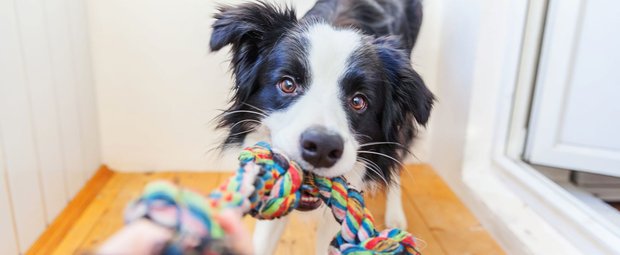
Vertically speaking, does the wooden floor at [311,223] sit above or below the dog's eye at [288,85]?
below

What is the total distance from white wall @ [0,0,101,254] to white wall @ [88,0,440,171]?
92 millimetres

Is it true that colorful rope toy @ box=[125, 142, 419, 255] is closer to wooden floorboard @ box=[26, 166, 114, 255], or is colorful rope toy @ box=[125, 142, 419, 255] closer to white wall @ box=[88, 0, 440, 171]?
wooden floorboard @ box=[26, 166, 114, 255]

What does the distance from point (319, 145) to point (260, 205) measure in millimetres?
200

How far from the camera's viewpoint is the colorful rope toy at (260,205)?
0.46 metres

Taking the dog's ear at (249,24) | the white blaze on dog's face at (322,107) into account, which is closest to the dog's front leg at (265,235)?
the white blaze on dog's face at (322,107)

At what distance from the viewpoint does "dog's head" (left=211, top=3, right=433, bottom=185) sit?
92 cm

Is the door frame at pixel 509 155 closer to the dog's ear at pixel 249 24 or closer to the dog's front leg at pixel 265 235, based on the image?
the dog's front leg at pixel 265 235

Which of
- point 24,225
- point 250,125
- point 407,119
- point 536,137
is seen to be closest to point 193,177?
point 24,225

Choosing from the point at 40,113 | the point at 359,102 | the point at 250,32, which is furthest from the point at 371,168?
the point at 40,113

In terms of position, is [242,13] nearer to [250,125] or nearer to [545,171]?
[250,125]

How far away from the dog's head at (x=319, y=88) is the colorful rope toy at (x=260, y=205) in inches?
2.5

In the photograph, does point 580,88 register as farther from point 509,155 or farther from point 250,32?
point 250,32

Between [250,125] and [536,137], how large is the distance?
3.17 ft

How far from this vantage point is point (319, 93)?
98 cm
